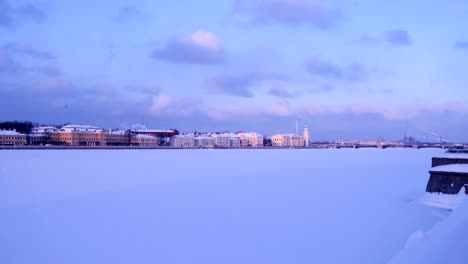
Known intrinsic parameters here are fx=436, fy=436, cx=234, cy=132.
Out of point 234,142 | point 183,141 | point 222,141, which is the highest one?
point 183,141

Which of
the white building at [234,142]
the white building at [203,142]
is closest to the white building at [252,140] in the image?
the white building at [234,142]

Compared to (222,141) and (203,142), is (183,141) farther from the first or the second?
(222,141)

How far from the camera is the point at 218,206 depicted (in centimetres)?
1032

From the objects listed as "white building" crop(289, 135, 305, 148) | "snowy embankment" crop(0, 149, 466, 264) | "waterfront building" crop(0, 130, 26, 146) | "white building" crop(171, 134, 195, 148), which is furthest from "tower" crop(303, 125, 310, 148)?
"snowy embankment" crop(0, 149, 466, 264)

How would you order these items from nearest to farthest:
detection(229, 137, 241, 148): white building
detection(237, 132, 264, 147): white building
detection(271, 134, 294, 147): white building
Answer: detection(229, 137, 241, 148): white building
detection(237, 132, 264, 147): white building
detection(271, 134, 294, 147): white building

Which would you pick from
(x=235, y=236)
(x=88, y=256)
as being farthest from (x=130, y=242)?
(x=235, y=236)

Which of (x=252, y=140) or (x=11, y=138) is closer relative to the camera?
(x=11, y=138)

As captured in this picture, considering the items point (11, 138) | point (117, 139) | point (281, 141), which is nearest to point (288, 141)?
point (281, 141)

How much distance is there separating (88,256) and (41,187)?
8.75 metres

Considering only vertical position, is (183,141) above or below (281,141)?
above

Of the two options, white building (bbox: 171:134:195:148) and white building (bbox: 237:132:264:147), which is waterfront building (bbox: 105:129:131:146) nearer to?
white building (bbox: 171:134:195:148)

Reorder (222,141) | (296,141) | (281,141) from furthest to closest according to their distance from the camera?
(296,141)
(281,141)
(222,141)

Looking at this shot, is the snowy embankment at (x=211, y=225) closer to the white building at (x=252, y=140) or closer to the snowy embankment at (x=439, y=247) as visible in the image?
the snowy embankment at (x=439, y=247)

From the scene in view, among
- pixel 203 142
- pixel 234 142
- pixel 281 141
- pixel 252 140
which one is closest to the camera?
pixel 203 142
